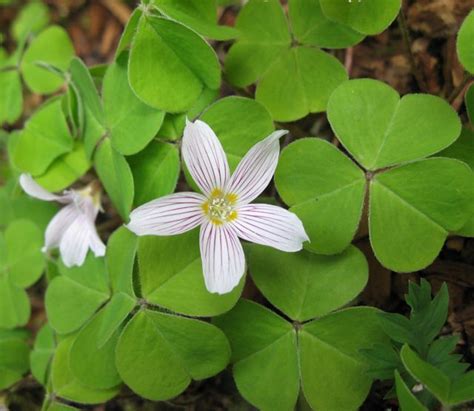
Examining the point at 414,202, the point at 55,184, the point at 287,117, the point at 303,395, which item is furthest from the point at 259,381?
the point at 55,184

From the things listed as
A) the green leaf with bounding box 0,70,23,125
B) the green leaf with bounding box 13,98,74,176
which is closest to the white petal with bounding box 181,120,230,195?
the green leaf with bounding box 13,98,74,176

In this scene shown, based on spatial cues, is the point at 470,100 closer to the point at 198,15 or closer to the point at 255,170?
the point at 255,170

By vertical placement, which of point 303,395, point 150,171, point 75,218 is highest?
point 150,171

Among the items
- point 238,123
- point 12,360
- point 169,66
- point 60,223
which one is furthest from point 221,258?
point 12,360

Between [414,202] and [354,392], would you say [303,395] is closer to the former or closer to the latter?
[354,392]

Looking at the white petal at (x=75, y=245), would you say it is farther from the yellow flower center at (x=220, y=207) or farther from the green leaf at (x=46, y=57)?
the green leaf at (x=46, y=57)

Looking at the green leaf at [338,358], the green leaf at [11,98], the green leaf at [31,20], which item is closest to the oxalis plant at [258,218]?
the green leaf at [338,358]
